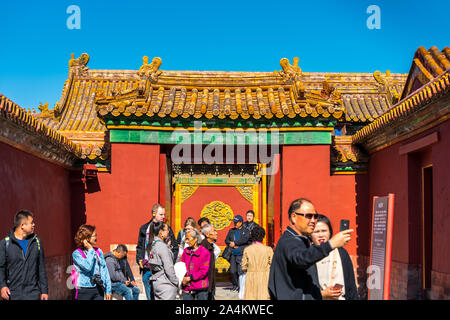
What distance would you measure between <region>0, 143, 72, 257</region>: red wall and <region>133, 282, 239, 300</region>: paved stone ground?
1.91 m

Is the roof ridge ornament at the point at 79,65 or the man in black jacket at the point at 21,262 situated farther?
the roof ridge ornament at the point at 79,65

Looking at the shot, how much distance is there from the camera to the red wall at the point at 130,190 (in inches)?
397

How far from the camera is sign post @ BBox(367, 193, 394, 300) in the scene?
5.89m

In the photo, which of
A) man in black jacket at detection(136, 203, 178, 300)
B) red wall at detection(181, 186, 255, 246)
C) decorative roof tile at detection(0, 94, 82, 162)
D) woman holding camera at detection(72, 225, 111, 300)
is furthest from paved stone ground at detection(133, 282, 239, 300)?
woman holding camera at detection(72, 225, 111, 300)

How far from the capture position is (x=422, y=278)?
Result: 8359mm

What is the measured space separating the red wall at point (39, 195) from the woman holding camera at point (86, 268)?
125cm

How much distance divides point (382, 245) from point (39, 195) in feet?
17.6

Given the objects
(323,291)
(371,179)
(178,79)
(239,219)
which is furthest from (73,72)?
(323,291)

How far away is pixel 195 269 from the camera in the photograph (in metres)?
6.91

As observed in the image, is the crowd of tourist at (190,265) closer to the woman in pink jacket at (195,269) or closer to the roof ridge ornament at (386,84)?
the woman in pink jacket at (195,269)

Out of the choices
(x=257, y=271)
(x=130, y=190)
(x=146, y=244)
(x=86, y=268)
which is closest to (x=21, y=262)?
(x=86, y=268)

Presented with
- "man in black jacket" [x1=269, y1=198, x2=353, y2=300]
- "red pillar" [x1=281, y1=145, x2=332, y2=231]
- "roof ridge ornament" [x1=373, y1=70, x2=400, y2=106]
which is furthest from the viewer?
"roof ridge ornament" [x1=373, y1=70, x2=400, y2=106]

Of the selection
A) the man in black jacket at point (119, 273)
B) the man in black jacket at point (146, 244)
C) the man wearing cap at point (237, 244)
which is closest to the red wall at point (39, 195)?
→ the man in black jacket at point (119, 273)

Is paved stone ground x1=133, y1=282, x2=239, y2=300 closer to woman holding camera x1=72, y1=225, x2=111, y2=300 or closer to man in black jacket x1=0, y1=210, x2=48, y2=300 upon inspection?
woman holding camera x1=72, y1=225, x2=111, y2=300
